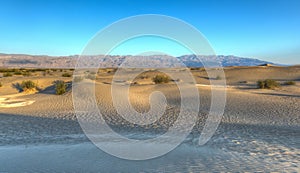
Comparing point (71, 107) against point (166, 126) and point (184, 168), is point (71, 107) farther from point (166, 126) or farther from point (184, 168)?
point (184, 168)

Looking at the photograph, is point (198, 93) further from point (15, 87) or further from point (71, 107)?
point (15, 87)

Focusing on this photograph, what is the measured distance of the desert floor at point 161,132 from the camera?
762 centimetres

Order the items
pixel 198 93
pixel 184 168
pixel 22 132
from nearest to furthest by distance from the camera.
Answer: pixel 184 168 → pixel 22 132 → pixel 198 93

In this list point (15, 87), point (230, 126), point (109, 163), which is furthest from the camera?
point (15, 87)

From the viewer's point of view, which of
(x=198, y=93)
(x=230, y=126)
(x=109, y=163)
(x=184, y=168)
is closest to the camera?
(x=184, y=168)

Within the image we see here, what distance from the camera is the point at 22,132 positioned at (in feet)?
40.5

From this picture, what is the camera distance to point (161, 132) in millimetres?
12227

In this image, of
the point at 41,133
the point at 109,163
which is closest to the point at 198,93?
the point at 41,133

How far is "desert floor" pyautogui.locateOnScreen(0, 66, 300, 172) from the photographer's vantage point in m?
7.62

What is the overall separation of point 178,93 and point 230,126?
11.1 m

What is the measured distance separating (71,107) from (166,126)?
26.7ft

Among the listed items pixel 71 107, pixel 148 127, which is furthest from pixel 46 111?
pixel 148 127

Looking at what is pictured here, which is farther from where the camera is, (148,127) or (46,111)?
(46,111)

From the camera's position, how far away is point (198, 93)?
23.8m
